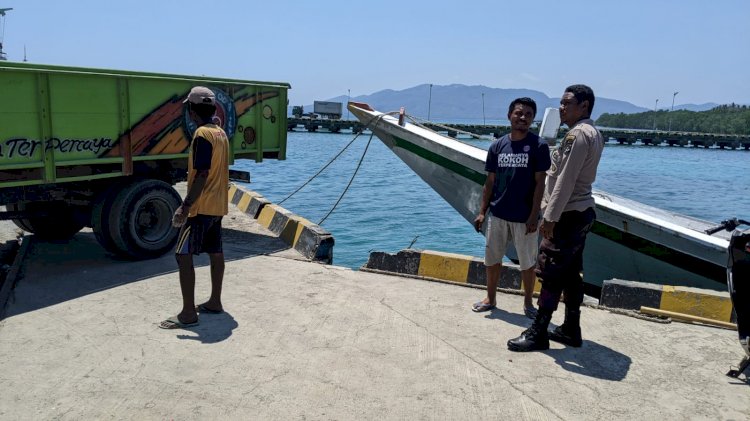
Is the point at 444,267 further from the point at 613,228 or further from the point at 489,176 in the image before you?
the point at 613,228

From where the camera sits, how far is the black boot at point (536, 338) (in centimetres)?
417

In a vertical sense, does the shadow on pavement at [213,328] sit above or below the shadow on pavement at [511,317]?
below

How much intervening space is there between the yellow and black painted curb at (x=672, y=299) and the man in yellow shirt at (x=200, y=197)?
3.65 meters

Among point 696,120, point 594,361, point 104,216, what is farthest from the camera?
point 696,120

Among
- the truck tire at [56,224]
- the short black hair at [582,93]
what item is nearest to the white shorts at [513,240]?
the short black hair at [582,93]

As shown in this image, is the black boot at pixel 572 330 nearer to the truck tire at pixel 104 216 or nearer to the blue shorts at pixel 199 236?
the blue shorts at pixel 199 236

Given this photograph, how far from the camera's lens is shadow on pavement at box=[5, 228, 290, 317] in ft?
16.8

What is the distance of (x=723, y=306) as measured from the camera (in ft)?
16.2

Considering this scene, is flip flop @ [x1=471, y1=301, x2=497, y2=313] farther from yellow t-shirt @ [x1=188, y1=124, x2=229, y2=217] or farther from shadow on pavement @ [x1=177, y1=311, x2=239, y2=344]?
yellow t-shirt @ [x1=188, y1=124, x2=229, y2=217]

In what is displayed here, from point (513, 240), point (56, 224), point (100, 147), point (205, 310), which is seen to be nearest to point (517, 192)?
point (513, 240)

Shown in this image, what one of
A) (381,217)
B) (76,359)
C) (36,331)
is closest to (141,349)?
(76,359)

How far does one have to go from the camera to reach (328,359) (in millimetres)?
3916

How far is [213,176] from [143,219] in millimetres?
2304

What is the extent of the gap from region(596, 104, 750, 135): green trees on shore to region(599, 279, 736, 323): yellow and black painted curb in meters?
109
